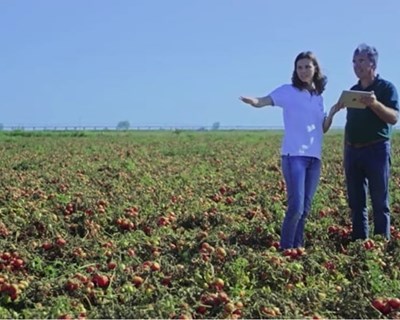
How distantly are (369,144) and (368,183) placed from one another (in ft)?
1.42

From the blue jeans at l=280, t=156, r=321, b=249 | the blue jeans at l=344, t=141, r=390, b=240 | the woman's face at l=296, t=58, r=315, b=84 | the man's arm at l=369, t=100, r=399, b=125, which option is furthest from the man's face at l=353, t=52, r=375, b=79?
the blue jeans at l=280, t=156, r=321, b=249

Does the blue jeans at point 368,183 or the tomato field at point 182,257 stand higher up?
the blue jeans at point 368,183

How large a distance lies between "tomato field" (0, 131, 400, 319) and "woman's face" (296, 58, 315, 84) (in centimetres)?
159

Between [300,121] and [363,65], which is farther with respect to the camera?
[363,65]

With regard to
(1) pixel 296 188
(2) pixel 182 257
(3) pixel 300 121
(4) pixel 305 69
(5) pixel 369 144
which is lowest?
(2) pixel 182 257

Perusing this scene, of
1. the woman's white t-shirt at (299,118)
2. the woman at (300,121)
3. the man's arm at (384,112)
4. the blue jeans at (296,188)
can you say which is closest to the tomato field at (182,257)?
the blue jeans at (296,188)

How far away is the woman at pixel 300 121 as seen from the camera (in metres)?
6.04

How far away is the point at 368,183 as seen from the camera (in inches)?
262

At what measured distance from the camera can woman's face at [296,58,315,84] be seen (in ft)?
19.7

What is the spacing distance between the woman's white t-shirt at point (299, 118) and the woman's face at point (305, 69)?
Answer: 0.39 ft

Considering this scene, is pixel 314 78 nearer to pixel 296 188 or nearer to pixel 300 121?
pixel 300 121

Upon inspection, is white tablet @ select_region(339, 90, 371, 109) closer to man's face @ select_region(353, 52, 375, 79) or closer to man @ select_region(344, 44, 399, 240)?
man @ select_region(344, 44, 399, 240)

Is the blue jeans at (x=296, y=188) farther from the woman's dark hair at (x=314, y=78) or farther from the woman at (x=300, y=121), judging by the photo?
the woman's dark hair at (x=314, y=78)

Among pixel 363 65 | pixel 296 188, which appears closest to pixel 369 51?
pixel 363 65
